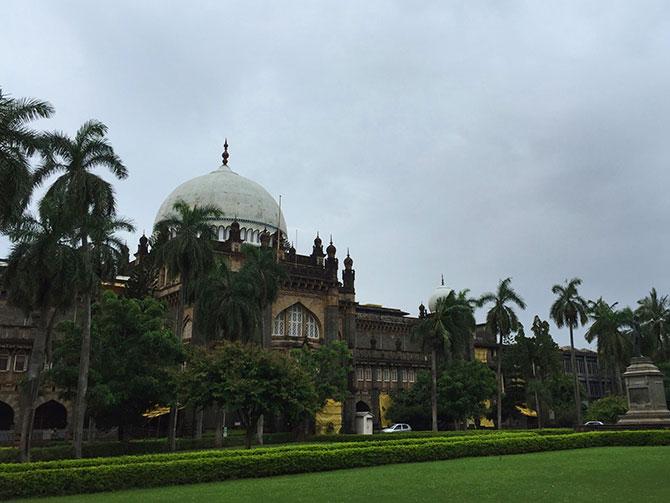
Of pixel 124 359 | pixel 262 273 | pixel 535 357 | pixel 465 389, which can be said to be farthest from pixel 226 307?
pixel 535 357

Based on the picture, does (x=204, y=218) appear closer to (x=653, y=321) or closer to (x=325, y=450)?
(x=325, y=450)

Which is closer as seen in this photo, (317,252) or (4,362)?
(4,362)

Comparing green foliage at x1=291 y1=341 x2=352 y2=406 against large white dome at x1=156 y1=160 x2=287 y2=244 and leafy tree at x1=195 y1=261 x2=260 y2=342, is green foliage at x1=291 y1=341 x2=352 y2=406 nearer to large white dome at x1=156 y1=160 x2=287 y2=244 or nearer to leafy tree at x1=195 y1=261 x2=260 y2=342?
leafy tree at x1=195 y1=261 x2=260 y2=342

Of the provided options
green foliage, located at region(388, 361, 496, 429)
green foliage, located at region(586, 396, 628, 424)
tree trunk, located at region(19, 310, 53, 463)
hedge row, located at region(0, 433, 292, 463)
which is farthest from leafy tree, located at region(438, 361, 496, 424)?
tree trunk, located at region(19, 310, 53, 463)

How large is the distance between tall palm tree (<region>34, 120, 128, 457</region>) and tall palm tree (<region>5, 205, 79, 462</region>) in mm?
737

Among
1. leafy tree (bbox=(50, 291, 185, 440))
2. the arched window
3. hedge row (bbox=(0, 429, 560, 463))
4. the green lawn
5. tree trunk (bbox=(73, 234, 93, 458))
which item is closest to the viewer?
the green lawn

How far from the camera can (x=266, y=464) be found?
21906mm

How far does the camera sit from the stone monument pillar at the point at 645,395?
36.0 metres

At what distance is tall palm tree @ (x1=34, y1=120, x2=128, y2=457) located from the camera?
1243 inches

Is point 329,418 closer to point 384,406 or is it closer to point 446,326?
point 384,406

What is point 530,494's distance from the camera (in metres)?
15.4

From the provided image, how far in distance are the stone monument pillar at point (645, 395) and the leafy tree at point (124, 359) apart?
85.7ft

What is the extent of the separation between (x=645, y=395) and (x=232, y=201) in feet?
140

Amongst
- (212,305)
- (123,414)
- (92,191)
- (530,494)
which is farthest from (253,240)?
(530,494)
